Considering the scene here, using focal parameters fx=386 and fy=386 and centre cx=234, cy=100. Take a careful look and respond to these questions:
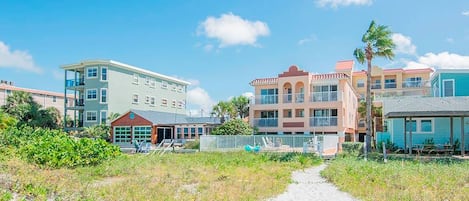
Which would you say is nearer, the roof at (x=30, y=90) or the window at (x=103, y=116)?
the window at (x=103, y=116)

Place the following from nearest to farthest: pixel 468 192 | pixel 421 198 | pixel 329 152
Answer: pixel 421 198 < pixel 468 192 < pixel 329 152

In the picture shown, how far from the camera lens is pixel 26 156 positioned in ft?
50.2

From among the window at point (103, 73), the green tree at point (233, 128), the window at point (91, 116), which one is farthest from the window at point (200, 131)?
the window at point (91, 116)

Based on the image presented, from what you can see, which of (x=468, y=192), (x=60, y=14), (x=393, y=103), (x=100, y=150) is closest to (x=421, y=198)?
(x=468, y=192)

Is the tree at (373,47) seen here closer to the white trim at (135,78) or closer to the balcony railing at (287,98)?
the balcony railing at (287,98)

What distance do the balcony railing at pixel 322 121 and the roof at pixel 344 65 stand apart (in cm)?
2070

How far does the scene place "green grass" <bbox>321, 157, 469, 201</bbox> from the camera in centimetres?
1016

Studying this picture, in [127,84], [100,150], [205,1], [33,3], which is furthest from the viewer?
[127,84]

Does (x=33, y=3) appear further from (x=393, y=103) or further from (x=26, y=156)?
(x=393, y=103)

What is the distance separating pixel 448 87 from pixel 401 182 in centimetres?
2018

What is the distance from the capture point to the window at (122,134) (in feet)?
131

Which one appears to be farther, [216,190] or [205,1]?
[205,1]

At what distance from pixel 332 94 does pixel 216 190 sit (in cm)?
2797

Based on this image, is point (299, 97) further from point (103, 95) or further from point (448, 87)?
point (103, 95)
